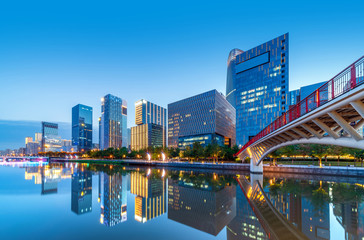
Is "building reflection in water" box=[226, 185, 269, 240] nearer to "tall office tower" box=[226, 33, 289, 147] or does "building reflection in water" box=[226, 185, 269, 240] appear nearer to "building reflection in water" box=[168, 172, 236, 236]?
"building reflection in water" box=[168, 172, 236, 236]

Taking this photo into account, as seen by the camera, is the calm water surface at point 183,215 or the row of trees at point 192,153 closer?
the calm water surface at point 183,215

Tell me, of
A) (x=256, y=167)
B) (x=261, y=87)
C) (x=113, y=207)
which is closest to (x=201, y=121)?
(x=261, y=87)

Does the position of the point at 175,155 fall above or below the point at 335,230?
below

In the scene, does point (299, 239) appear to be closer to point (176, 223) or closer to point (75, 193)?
point (176, 223)

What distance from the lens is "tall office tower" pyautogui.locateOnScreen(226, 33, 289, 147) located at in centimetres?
9938

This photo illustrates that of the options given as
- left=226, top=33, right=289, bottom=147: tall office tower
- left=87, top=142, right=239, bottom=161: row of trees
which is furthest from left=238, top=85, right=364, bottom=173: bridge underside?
left=226, top=33, right=289, bottom=147: tall office tower

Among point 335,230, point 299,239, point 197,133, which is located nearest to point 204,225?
point 299,239

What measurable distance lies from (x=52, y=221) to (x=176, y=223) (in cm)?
968

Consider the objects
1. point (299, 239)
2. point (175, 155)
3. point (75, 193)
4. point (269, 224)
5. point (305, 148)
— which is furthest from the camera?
point (175, 155)

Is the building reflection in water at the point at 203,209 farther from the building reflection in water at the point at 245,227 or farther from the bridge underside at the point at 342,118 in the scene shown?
the bridge underside at the point at 342,118

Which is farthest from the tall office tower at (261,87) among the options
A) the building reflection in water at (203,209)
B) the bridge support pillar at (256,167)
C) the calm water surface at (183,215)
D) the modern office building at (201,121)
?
the building reflection in water at (203,209)

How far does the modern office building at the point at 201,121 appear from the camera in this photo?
11106cm

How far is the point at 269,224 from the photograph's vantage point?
12.9 meters

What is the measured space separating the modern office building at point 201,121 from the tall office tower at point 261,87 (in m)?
12.3
